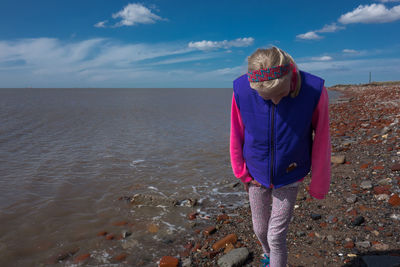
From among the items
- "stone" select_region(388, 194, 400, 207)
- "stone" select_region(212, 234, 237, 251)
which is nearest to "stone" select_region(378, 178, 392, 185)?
"stone" select_region(388, 194, 400, 207)

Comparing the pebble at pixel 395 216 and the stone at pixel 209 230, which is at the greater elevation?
the pebble at pixel 395 216

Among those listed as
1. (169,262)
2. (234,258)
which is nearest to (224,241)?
(234,258)

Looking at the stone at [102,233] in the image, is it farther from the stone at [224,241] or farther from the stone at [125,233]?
the stone at [224,241]

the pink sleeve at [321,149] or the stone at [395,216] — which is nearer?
the pink sleeve at [321,149]

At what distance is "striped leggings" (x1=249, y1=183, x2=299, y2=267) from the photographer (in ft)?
8.31

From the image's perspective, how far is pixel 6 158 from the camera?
35.1ft

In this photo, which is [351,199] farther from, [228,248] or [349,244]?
[228,248]

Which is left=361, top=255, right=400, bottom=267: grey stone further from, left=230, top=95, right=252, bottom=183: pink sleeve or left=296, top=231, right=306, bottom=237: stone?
left=230, top=95, right=252, bottom=183: pink sleeve

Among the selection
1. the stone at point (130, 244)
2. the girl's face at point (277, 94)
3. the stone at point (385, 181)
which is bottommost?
the stone at point (130, 244)

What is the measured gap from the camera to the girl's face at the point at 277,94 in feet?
6.97

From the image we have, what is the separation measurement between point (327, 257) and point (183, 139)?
1142cm

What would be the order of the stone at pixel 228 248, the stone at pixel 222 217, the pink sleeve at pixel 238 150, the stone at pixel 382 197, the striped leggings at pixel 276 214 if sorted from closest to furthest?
the striped leggings at pixel 276 214 → the pink sleeve at pixel 238 150 → the stone at pixel 228 248 → the stone at pixel 382 197 → the stone at pixel 222 217

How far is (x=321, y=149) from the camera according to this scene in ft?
7.88

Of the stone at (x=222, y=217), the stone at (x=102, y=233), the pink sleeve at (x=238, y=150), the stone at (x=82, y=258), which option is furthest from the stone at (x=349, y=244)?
the stone at (x=102, y=233)
